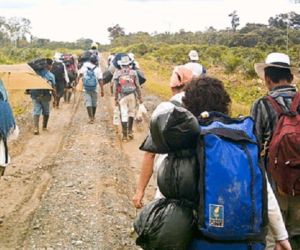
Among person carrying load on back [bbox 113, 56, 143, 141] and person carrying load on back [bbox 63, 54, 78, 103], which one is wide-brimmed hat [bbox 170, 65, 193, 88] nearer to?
person carrying load on back [bbox 113, 56, 143, 141]

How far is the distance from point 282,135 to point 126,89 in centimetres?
773

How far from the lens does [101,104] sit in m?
18.2

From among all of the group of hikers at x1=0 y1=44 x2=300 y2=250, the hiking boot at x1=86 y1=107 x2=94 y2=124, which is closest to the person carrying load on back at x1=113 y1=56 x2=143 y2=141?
the hiking boot at x1=86 y1=107 x2=94 y2=124

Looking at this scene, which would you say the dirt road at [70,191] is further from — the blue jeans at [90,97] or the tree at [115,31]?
the tree at [115,31]

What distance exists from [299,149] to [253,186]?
937 mm

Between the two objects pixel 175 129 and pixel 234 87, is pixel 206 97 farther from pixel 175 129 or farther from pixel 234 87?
pixel 234 87

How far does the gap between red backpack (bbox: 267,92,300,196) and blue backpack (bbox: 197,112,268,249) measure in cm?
81

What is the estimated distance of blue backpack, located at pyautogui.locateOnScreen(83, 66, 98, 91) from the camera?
13516 mm

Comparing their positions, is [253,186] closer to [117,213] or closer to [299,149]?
[299,149]

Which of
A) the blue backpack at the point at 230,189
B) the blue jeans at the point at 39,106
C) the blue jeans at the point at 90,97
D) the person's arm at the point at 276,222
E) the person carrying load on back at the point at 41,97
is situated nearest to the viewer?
the blue backpack at the point at 230,189

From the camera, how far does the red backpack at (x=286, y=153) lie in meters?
3.64

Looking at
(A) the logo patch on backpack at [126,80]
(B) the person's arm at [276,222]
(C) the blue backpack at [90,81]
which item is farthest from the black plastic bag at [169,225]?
(C) the blue backpack at [90,81]

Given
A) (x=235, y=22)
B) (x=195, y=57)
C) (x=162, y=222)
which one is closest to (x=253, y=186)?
(x=162, y=222)

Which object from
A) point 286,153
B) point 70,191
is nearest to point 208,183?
point 286,153
